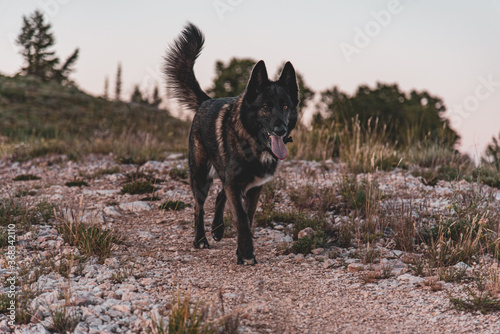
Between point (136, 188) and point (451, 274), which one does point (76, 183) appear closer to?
point (136, 188)

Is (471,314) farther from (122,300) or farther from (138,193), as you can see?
(138,193)

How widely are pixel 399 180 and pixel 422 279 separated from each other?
13.2 ft

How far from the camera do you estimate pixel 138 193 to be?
7.87 metres

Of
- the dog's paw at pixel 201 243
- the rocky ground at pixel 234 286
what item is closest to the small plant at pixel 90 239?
the rocky ground at pixel 234 286

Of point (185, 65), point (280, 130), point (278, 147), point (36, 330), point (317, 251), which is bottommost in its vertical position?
point (36, 330)

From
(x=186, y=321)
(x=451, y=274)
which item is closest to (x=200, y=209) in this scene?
(x=186, y=321)

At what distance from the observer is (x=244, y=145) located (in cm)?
489

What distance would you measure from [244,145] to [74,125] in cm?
1607

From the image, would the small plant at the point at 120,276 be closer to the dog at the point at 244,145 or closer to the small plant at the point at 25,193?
the dog at the point at 244,145

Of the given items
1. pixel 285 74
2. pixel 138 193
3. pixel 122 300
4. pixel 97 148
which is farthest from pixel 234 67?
pixel 122 300

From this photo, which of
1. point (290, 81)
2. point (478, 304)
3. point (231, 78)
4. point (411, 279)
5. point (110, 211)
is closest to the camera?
point (478, 304)

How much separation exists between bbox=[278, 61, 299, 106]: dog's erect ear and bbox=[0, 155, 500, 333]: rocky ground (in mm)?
1807

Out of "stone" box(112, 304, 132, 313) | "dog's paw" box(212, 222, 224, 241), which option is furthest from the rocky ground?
"dog's paw" box(212, 222, 224, 241)

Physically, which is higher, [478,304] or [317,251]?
[317,251]
